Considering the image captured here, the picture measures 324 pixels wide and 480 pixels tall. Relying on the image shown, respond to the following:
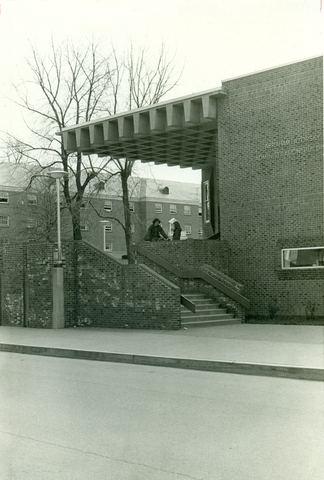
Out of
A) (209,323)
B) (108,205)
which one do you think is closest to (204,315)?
(209,323)

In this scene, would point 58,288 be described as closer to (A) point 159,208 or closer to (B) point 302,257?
(B) point 302,257

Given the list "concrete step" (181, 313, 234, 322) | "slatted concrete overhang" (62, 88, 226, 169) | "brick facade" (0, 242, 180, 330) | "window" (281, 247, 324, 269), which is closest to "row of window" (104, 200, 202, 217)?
"slatted concrete overhang" (62, 88, 226, 169)

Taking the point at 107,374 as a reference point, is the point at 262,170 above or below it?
above

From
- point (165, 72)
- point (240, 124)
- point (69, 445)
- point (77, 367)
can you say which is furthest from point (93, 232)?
point (69, 445)

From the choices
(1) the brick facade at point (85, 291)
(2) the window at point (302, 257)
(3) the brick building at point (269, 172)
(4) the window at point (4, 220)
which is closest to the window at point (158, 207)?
(4) the window at point (4, 220)

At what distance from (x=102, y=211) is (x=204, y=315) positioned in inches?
1860

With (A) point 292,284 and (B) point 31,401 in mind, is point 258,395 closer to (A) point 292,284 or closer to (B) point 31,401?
(B) point 31,401

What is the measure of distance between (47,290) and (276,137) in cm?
901

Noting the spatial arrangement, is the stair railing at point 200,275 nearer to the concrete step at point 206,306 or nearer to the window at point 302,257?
the concrete step at point 206,306

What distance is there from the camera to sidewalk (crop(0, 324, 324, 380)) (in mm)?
10492

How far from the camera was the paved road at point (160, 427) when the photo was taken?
5.15 meters

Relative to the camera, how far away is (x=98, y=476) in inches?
195

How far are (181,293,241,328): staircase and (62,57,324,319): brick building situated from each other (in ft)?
6.98

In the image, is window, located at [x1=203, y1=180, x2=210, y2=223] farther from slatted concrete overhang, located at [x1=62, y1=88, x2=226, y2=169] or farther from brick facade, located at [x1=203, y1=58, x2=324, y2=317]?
brick facade, located at [x1=203, y1=58, x2=324, y2=317]
